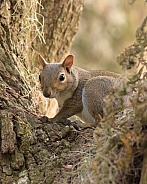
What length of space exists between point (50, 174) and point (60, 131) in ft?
1.45

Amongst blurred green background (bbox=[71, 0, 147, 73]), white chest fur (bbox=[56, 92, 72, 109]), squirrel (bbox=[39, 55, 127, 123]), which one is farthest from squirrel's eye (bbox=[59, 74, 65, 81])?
blurred green background (bbox=[71, 0, 147, 73])

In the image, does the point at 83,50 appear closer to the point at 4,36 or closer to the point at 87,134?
the point at 4,36

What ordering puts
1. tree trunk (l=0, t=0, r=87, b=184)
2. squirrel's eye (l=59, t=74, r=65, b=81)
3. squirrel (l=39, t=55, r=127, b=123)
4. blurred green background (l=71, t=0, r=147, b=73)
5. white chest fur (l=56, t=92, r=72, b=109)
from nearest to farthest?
tree trunk (l=0, t=0, r=87, b=184), squirrel (l=39, t=55, r=127, b=123), squirrel's eye (l=59, t=74, r=65, b=81), white chest fur (l=56, t=92, r=72, b=109), blurred green background (l=71, t=0, r=147, b=73)

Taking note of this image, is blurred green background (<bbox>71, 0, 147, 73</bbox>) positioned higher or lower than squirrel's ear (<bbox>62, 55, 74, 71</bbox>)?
higher

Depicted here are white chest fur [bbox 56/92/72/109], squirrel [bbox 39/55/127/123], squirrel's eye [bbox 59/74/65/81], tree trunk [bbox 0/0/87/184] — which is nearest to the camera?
tree trunk [bbox 0/0/87/184]

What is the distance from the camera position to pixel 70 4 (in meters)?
5.66

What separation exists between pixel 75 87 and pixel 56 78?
32 cm

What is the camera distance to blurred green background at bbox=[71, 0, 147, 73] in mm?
10094

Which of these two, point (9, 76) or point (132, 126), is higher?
point (9, 76)

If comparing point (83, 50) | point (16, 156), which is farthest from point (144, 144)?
point (83, 50)

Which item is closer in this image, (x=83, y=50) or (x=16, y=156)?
(x=16, y=156)

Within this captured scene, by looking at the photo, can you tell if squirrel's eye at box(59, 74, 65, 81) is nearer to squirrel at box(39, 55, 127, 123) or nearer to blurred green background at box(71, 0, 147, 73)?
squirrel at box(39, 55, 127, 123)

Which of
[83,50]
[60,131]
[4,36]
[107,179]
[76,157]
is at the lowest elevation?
[107,179]

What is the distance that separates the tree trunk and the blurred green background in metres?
4.23
